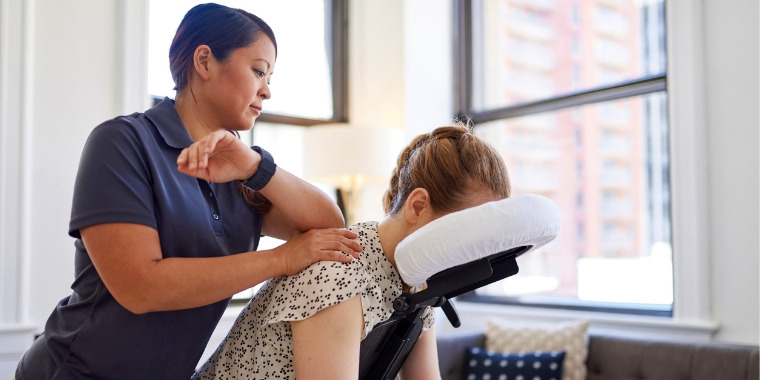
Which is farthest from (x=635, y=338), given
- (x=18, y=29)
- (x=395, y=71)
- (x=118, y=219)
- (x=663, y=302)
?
(x=18, y=29)

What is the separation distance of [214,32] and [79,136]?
86.8 inches

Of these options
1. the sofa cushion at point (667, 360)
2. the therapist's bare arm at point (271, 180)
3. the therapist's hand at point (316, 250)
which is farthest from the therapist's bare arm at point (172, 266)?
the sofa cushion at point (667, 360)

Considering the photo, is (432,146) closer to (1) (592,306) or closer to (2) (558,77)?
(1) (592,306)

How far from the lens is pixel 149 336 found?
113cm

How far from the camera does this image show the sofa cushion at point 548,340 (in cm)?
311

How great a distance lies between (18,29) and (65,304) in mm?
2252

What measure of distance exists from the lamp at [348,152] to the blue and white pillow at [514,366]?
1.08 meters

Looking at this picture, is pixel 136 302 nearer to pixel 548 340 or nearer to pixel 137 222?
pixel 137 222

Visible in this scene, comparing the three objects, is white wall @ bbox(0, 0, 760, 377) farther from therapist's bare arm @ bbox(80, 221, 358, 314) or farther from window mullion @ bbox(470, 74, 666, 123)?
therapist's bare arm @ bbox(80, 221, 358, 314)

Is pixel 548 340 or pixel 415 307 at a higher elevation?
pixel 415 307

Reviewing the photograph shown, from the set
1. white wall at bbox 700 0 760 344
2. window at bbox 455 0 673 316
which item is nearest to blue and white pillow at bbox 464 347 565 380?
window at bbox 455 0 673 316

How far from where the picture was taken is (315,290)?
1.02m

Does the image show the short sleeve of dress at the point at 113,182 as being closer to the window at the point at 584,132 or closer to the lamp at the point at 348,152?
the lamp at the point at 348,152

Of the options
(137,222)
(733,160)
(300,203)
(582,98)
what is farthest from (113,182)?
(582,98)
